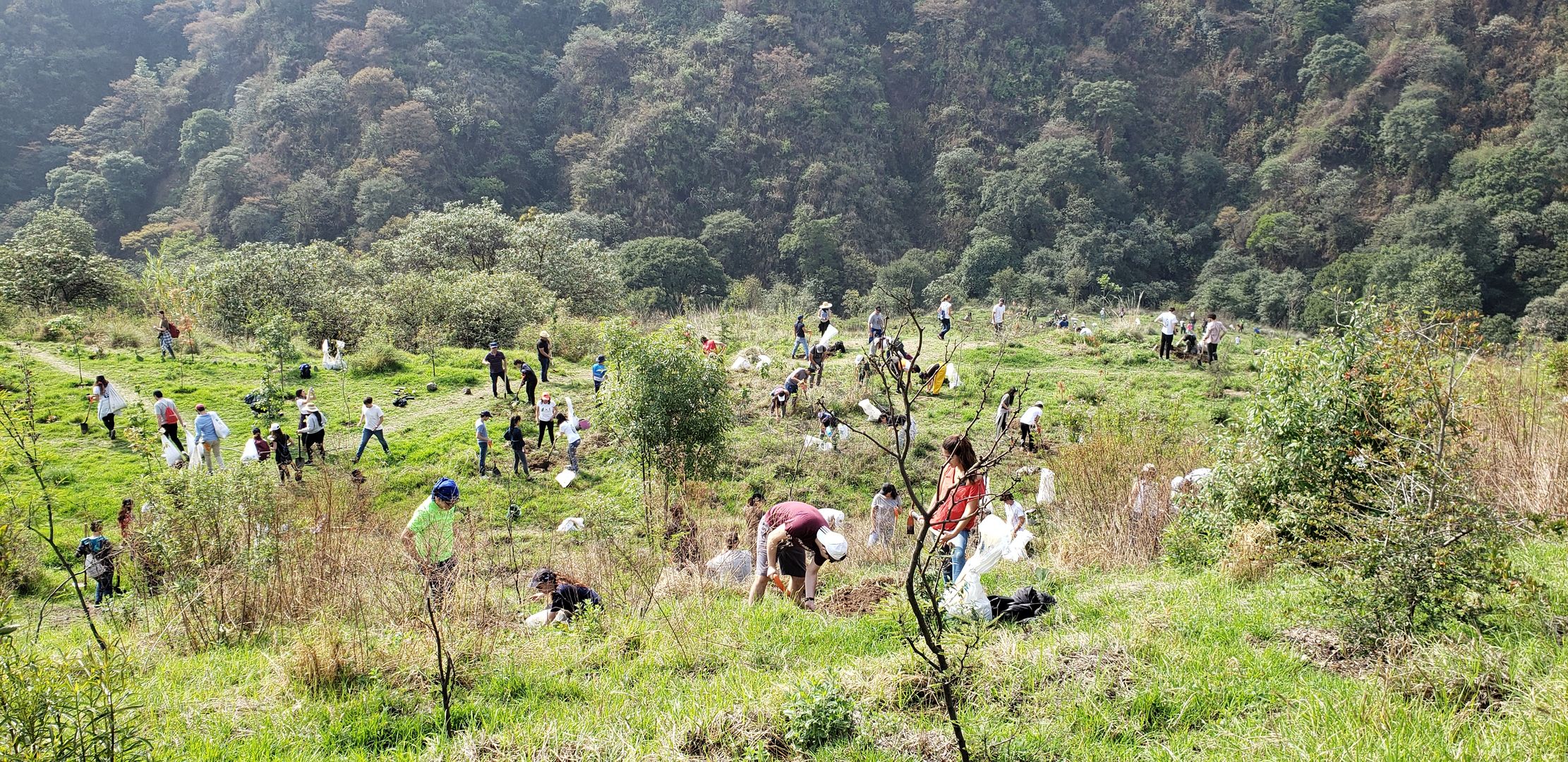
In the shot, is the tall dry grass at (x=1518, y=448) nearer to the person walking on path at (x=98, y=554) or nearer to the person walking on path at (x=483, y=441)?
the person walking on path at (x=98, y=554)

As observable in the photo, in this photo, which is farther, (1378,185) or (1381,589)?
(1378,185)

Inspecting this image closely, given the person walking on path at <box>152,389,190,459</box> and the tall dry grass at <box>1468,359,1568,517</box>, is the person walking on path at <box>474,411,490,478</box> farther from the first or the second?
the tall dry grass at <box>1468,359,1568,517</box>

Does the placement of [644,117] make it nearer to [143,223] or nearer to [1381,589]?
[143,223]

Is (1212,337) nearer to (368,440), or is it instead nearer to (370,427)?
(370,427)

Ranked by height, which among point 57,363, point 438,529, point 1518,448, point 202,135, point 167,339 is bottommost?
point 438,529

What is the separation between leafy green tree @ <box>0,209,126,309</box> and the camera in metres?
22.9

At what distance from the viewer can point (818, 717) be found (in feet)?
13.4

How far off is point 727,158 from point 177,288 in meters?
40.0

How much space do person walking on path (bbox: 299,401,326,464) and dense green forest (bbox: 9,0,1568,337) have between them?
30588mm

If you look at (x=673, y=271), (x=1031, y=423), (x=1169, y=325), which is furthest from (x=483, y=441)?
(x=673, y=271)

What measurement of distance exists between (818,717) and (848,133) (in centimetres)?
6145

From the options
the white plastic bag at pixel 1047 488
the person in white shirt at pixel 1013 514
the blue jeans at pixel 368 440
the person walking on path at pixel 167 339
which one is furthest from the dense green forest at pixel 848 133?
the person in white shirt at pixel 1013 514

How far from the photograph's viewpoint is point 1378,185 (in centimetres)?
4872

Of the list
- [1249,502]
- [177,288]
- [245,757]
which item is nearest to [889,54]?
[177,288]
